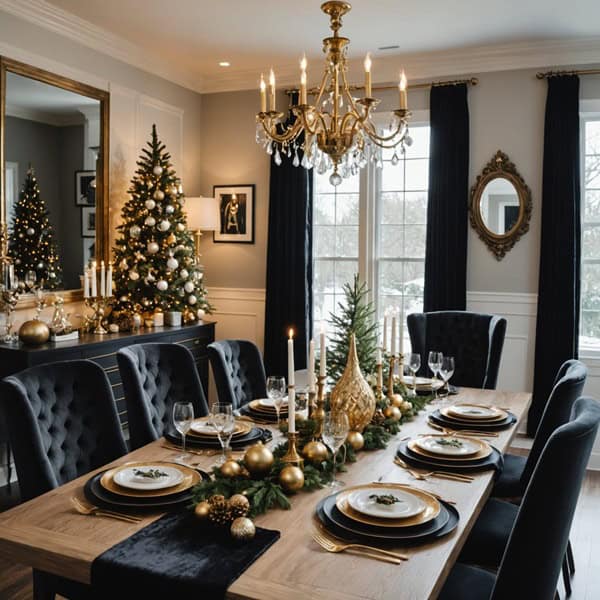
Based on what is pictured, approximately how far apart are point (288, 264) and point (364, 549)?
4253 millimetres

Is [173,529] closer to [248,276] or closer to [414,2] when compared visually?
[414,2]

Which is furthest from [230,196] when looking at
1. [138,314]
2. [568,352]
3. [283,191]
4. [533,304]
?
[568,352]

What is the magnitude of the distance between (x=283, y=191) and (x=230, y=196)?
0.59 m

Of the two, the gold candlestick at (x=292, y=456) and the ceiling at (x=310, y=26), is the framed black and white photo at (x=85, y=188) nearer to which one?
the ceiling at (x=310, y=26)

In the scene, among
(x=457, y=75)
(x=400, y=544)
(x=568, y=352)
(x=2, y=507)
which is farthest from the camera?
(x=457, y=75)

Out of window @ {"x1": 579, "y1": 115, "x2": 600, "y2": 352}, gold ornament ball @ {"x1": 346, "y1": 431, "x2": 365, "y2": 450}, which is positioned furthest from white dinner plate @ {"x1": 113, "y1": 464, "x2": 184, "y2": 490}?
window @ {"x1": 579, "y1": 115, "x2": 600, "y2": 352}

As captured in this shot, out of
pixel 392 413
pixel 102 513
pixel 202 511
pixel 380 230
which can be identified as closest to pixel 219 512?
pixel 202 511

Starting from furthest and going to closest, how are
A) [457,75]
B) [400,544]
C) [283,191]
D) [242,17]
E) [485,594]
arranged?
[283,191] → [457,75] → [242,17] → [485,594] → [400,544]

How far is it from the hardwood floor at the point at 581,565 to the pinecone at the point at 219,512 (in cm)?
163

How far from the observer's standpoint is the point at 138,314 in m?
5.00

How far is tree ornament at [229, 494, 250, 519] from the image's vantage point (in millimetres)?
1715

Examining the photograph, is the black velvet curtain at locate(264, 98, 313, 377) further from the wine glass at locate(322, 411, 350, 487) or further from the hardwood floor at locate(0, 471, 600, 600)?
the wine glass at locate(322, 411, 350, 487)

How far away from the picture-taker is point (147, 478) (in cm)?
197

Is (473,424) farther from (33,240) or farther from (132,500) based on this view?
(33,240)
